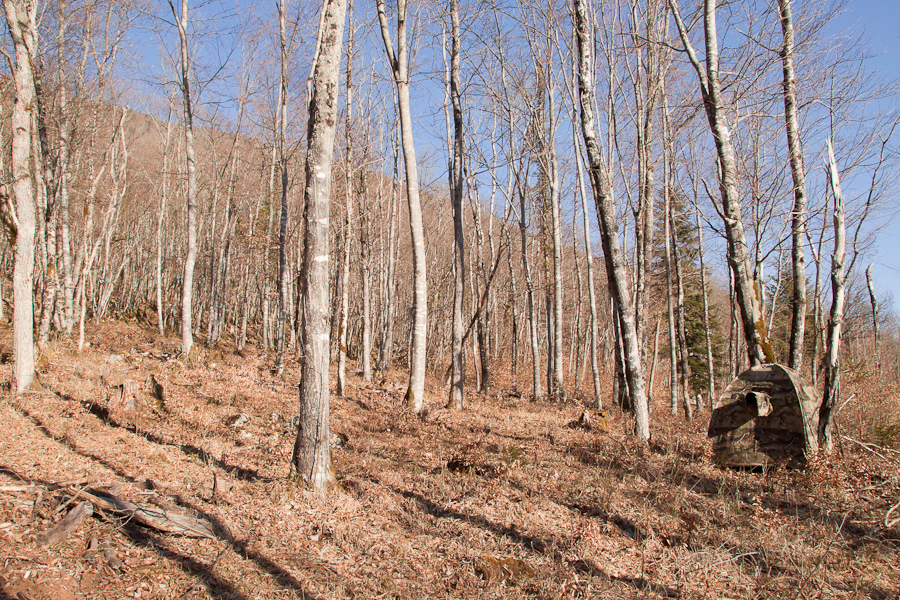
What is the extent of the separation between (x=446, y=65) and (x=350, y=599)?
1158cm

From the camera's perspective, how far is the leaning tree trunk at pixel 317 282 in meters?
5.09

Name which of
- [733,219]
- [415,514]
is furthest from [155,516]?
[733,219]

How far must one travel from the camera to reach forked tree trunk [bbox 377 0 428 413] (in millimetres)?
9539

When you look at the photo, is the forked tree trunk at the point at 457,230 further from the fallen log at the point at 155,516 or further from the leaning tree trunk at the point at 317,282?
the fallen log at the point at 155,516

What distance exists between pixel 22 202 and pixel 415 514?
27.1ft

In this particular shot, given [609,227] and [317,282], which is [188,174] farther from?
[609,227]

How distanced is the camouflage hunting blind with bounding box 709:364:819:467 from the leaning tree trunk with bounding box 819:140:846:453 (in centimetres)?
16

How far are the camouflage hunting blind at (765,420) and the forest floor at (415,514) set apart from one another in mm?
313

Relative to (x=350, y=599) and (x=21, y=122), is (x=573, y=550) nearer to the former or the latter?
(x=350, y=599)

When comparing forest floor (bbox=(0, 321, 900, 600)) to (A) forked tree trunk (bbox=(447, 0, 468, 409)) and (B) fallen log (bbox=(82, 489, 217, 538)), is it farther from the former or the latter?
(A) forked tree trunk (bbox=(447, 0, 468, 409))

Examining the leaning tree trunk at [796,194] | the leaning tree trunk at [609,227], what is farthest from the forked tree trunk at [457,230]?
the leaning tree trunk at [796,194]

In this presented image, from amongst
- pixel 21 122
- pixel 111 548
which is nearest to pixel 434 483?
pixel 111 548

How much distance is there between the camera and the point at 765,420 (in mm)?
6719

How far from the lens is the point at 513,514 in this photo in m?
5.13
